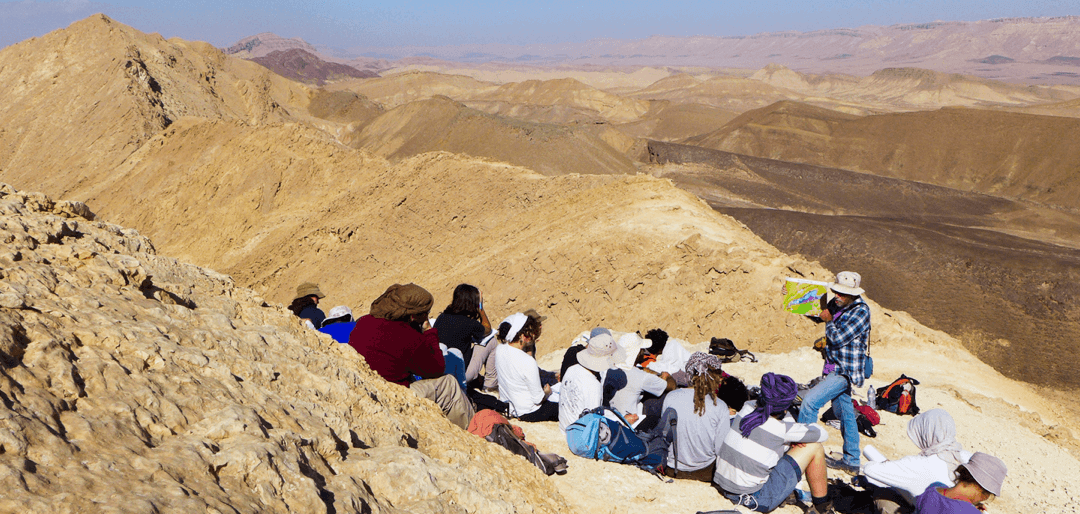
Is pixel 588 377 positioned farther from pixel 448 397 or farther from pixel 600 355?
pixel 448 397

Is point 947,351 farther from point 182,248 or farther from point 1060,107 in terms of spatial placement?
point 1060,107

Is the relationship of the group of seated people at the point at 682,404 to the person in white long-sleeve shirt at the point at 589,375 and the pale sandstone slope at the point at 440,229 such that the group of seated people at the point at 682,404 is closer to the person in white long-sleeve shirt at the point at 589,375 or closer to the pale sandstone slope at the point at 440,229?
the person in white long-sleeve shirt at the point at 589,375

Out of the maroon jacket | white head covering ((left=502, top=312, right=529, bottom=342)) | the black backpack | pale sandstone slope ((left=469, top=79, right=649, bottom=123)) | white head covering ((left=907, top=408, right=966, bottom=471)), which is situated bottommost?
the black backpack

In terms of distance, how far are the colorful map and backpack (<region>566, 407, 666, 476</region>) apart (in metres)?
4.35

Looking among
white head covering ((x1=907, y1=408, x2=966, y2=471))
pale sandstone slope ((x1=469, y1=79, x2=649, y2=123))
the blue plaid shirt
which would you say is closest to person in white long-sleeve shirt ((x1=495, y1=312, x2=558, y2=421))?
the blue plaid shirt

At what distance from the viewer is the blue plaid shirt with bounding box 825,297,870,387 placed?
18.7 ft

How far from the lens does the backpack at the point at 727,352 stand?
28.8ft

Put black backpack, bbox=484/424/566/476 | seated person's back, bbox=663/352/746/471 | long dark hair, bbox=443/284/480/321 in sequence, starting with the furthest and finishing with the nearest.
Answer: long dark hair, bbox=443/284/480/321 → seated person's back, bbox=663/352/746/471 → black backpack, bbox=484/424/566/476

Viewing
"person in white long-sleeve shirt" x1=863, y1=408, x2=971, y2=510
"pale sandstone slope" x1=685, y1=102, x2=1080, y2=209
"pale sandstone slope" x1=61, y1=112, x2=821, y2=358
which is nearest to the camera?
"person in white long-sleeve shirt" x1=863, y1=408, x2=971, y2=510

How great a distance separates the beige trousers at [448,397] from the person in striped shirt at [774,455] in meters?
2.06

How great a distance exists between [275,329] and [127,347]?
1.35 meters

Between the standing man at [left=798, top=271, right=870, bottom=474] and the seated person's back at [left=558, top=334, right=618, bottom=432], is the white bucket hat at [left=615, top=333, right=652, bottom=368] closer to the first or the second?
the seated person's back at [left=558, top=334, right=618, bottom=432]

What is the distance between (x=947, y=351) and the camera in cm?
956

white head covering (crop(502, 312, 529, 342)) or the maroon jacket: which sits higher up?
the maroon jacket
